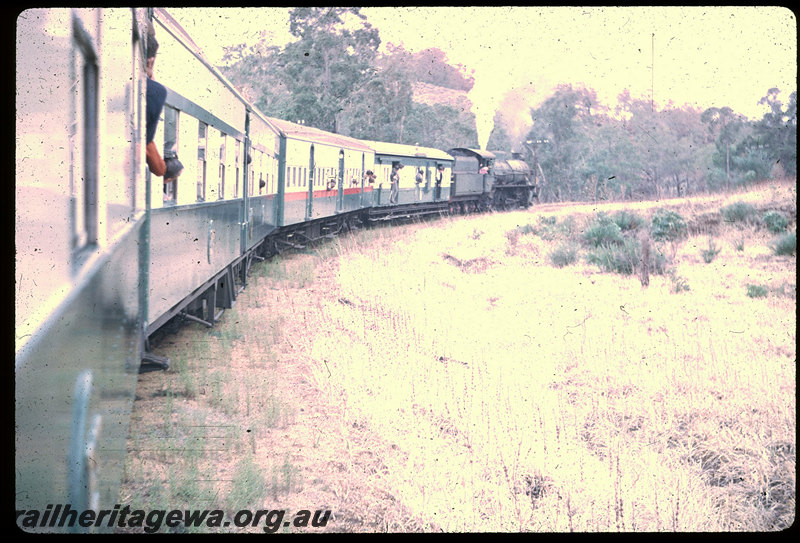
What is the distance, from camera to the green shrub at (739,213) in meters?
29.4

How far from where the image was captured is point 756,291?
16.2 m

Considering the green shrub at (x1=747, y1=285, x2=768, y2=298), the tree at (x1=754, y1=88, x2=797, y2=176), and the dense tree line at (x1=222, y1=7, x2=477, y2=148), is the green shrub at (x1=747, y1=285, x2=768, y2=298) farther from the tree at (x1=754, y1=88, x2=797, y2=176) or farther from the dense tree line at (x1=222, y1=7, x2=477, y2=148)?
the dense tree line at (x1=222, y1=7, x2=477, y2=148)

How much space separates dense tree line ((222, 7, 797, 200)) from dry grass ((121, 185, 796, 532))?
22.3 metres

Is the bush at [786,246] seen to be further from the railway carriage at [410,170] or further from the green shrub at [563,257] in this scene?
the railway carriage at [410,170]

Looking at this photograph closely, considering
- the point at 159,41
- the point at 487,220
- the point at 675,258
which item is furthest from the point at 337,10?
the point at 159,41

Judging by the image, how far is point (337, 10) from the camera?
→ 48844mm

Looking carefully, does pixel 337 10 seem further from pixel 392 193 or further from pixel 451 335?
pixel 451 335

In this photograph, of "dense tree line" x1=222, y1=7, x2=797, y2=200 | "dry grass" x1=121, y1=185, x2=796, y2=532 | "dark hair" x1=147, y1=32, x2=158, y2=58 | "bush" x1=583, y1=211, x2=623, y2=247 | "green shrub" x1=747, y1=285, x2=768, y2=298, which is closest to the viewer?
"dark hair" x1=147, y1=32, x2=158, y2=58

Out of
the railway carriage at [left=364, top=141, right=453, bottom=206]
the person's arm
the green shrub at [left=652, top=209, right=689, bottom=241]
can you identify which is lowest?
the green shrub at [left=652, top=209, right=689, bottom=241]

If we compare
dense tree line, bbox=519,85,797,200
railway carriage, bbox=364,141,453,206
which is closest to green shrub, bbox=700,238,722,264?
railway carriage, bbox=364,141,453,206

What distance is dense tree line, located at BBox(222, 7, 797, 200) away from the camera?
4656cm

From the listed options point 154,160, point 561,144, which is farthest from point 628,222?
point 561,144

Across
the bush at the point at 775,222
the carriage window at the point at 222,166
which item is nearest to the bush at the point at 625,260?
the bush at the point at 775,222
